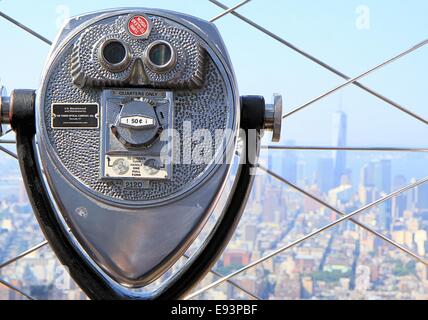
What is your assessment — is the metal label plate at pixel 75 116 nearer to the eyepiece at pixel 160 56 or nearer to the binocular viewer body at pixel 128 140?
the binocular viewer body at pixel 128 140

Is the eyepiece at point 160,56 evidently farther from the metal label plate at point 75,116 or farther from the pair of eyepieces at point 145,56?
the metal label plate at point 75,116

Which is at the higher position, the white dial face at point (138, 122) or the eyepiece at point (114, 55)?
the eyepiece at point (114, 55)

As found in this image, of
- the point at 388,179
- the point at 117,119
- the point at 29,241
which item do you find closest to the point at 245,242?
the point at 388,179

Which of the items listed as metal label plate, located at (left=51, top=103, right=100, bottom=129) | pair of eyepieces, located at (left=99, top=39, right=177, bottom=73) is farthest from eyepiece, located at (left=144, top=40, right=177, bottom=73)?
metal label plate, located at (left=51, top=103, right=100, bottom=129)

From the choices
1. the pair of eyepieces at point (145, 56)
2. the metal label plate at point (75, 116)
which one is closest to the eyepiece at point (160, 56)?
the pair of eyepieces at point (145, 56)

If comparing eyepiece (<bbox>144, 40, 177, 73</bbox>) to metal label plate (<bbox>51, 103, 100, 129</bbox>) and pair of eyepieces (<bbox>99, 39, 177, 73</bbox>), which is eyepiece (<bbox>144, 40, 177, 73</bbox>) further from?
metal label plate (<bbox>51, 103, 100, 129</bbox>)

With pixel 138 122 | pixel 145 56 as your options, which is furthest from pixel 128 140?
pixel 145 56

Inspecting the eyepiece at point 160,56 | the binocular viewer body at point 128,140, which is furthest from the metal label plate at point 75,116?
the eyepiece at point 160,56

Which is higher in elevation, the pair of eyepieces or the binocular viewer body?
the pair of eyepieces

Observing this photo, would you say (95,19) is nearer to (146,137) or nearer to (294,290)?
(146,137)
